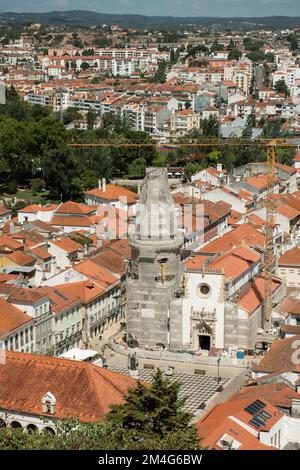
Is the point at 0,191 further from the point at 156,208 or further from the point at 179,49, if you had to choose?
the point at 179,49

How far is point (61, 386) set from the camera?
2378 cm

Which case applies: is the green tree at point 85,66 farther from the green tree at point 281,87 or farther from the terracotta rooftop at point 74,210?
the terracotta rooftop at point 74,210

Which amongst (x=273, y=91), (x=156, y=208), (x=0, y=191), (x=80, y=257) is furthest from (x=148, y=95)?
(x=156, y=208)

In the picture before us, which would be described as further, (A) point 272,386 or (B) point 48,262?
(B) point 48,262

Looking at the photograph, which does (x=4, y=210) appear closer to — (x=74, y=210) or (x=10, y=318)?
(x=74, y=210)

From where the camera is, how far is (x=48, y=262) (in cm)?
4259

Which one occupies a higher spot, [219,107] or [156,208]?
[156,208]

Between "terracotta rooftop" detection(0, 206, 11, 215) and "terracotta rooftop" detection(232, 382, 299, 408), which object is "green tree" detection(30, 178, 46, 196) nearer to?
"terracotta rooftop" detection(0, 206, 11, 215)

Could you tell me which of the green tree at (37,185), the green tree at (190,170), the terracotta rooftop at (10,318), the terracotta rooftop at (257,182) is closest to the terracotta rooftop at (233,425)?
the terracotta rooftop at (10,318)

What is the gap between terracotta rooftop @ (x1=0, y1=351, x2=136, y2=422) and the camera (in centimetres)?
2316

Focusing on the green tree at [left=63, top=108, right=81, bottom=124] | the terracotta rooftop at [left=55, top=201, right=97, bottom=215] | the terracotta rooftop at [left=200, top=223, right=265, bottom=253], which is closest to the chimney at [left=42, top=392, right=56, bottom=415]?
the terracotta rooftop at [left=200, top=223, right=265, bottom=253]
